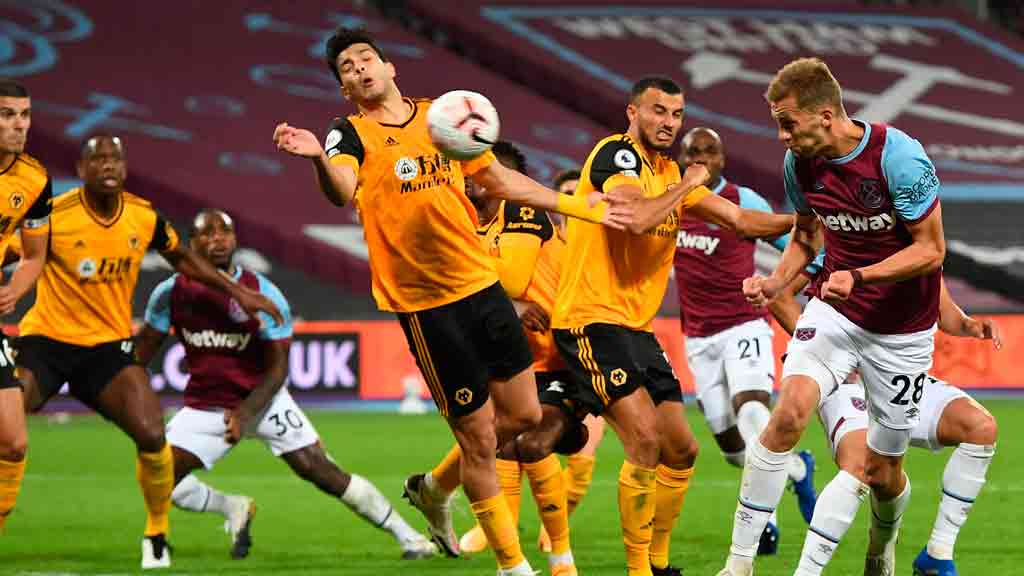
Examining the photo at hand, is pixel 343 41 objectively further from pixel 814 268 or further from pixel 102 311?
pixel 102 311

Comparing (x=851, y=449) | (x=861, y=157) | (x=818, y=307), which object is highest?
(x=861, y=157)

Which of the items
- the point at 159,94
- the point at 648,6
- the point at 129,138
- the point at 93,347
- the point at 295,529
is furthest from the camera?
the point at 648,6

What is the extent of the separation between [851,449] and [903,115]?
72.3ft

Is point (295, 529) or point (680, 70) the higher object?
point (295, 529)

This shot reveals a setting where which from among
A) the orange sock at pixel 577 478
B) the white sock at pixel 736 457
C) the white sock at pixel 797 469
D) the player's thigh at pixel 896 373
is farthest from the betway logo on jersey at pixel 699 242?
the player's thigh at pixel 896 373

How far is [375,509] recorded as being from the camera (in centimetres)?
850

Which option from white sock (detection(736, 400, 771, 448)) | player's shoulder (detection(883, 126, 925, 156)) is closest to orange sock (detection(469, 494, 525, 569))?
player's shoulder (detection(883, 126, 925, 156))

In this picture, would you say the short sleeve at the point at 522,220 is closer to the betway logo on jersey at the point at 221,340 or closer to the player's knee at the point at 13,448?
the betway logo on jersey at the point at 221,340

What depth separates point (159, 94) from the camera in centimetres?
2683

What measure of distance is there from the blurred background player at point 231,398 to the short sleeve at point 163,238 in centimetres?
26

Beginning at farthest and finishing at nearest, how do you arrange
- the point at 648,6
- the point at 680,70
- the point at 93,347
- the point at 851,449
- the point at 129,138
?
1. the point at 648,6
2. the point at 680,70
3. the point at 129,138
4. the point at 93,347
5. the point at 851,449

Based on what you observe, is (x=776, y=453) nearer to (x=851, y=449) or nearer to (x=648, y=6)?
(x=851, y=449)

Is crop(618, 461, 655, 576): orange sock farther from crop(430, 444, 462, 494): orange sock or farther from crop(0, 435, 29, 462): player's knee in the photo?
crop(0, 435, 29, 462): player's knee

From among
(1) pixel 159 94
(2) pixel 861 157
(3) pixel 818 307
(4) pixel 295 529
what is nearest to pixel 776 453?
(3) pixel 818 307
